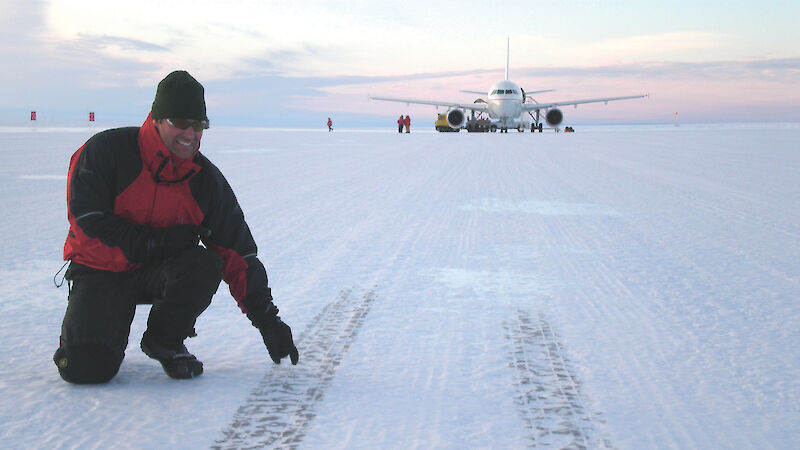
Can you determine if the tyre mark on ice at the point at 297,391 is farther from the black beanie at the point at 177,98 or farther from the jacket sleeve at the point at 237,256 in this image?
the black beanie at the point at 177,98

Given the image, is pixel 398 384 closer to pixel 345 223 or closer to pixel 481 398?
pixel 481 398

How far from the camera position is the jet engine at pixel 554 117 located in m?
47.4

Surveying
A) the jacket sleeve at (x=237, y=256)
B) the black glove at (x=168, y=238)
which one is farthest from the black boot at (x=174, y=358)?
the black glove at (x=168, y=238)

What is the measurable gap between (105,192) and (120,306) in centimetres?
44

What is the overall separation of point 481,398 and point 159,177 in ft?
4.87

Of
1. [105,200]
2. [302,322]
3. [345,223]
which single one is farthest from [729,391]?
[345,223]

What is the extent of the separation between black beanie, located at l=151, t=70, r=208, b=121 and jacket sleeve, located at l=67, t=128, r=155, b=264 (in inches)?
9.0

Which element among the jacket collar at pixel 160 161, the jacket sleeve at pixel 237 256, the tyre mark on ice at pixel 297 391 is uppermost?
the jacket collar at pixel 160 161

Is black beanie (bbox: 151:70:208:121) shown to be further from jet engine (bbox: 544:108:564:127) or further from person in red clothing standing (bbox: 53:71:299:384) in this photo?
jet engine (bbox: 544:108:564:127)

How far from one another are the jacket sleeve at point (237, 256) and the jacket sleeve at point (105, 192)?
310 millimetres

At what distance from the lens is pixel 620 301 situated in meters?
4.41

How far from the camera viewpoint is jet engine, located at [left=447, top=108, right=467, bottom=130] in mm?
46844

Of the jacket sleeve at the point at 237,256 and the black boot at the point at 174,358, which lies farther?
the jacket sleeve at the point at 237,256

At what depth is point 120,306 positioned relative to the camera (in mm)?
2980
